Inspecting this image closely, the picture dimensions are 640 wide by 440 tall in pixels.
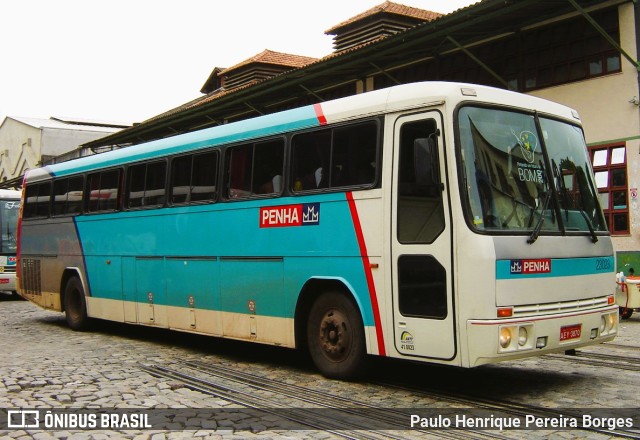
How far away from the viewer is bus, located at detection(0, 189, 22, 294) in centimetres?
2339

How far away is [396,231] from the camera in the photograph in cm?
765

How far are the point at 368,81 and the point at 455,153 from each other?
658 inches

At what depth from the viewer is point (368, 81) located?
23422mm

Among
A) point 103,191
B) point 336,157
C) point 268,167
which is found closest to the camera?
point 336,157

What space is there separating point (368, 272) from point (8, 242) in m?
18.9

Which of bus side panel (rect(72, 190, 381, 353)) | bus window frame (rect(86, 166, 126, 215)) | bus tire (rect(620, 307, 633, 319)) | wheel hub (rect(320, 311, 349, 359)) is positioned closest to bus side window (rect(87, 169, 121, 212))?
bus window frame (rect(86, 166, 126, 215))

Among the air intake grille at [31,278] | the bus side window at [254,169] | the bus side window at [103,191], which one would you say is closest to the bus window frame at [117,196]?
the bus side window at [103,191]

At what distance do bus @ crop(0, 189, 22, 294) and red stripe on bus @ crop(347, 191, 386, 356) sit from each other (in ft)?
59.2

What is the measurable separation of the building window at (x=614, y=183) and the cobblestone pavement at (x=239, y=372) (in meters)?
5.80

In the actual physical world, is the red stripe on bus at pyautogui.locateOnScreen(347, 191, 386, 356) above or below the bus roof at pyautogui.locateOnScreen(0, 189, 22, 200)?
below

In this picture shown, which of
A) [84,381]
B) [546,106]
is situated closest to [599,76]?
[546,106]

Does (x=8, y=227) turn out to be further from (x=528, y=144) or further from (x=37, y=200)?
(x=528, y=144)

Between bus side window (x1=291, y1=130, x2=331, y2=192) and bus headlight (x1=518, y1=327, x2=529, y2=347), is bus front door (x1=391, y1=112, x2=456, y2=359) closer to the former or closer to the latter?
bus headlight (x1=518, y1=327, x2=529, y2=347)

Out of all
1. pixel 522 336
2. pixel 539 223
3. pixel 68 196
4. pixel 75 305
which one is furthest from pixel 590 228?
pixel 68 196
